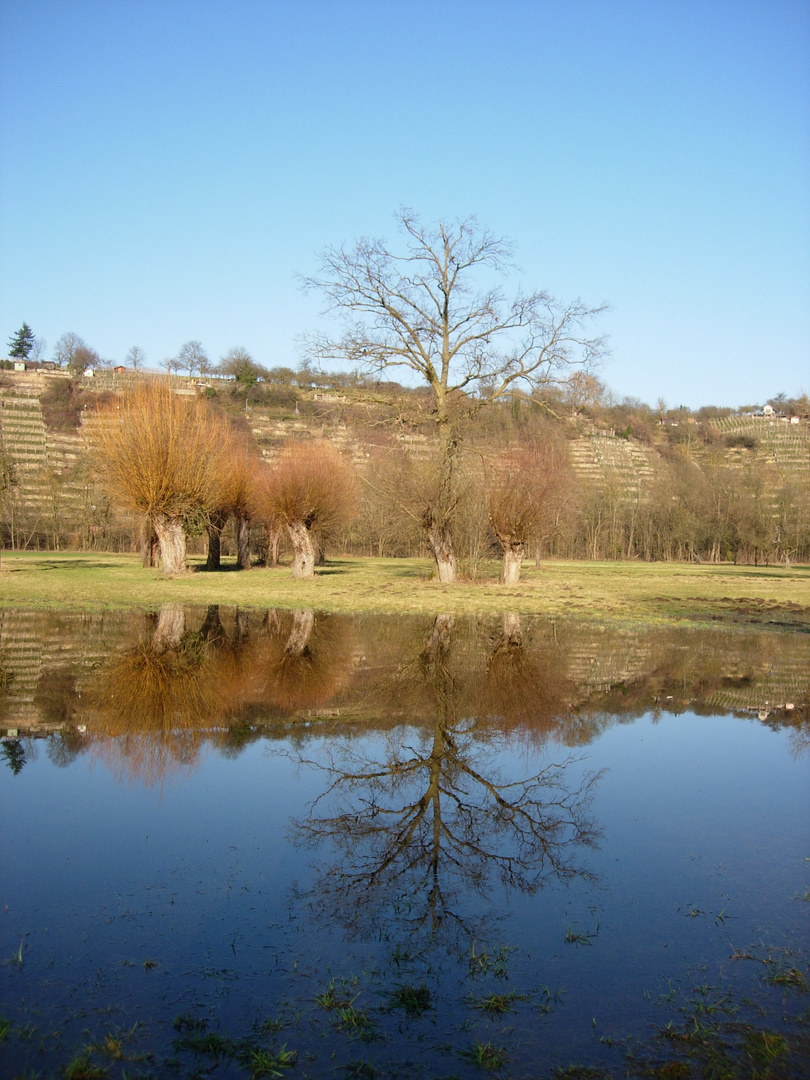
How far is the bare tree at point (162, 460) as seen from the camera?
101 feet

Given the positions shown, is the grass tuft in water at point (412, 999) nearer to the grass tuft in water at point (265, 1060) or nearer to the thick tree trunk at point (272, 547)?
the grass tuft in water at point (265, 1060)

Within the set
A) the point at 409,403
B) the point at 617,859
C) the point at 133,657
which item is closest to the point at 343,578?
the point at 409,403

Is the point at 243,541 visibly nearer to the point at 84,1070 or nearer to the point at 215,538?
the point at 215,538

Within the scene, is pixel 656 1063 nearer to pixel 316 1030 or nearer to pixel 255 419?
pixel 316 1030

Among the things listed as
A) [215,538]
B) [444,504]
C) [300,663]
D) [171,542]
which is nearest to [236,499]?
[215,538]

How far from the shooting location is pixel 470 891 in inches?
195

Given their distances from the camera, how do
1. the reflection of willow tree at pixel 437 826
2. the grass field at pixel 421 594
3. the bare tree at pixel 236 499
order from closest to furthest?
the reflection of willow tree at pixel 437 826 → the grass field at pixel 421 594 → the bare tree at pixel 236 499

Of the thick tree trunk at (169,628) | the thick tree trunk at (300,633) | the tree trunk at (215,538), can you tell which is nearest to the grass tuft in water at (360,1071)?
the thick tree trunk at (300,633)

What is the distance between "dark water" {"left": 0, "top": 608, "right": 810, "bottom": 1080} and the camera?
11.6 feet

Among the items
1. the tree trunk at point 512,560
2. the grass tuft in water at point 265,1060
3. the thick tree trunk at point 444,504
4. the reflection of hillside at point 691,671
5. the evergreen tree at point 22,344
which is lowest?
the reflection of hillside at point 691,671

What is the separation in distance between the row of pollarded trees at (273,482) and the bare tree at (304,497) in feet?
0.13

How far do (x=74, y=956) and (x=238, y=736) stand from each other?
4.17 metres

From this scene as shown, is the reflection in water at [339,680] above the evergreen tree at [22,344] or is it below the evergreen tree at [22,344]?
below

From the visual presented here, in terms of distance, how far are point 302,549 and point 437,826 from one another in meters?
27.7
